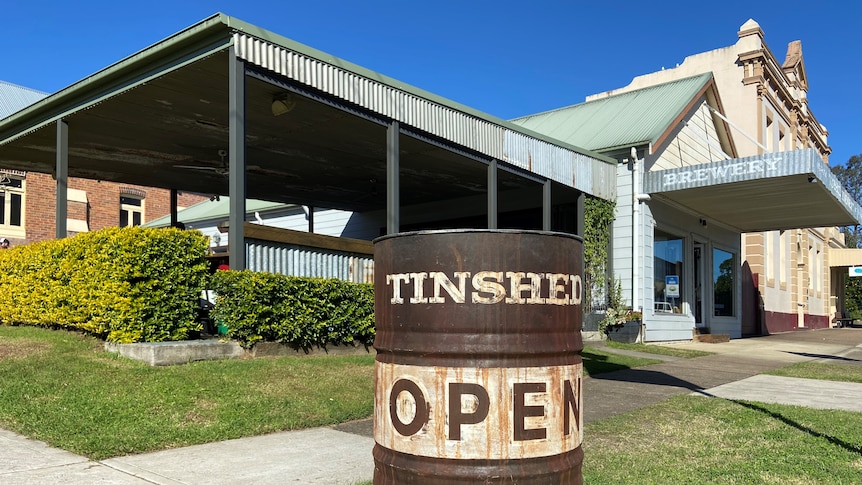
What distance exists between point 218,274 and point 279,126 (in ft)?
17.2

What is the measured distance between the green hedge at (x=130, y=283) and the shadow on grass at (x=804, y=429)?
258 inches

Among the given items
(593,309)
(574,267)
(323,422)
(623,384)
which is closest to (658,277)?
(593,309)

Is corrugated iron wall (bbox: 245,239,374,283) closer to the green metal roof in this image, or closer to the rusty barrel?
the rusty barrel

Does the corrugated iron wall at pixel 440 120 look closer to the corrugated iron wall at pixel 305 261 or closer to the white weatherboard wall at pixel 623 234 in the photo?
the white weatherboard wall at pixel 623 234

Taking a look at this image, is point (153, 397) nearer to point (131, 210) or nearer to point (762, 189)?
point (762, 189)

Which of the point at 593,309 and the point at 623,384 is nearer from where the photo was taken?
the point at 623,384

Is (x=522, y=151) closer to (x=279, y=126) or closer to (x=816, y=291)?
(x=279, y=126)

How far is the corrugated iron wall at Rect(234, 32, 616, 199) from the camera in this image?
991cm

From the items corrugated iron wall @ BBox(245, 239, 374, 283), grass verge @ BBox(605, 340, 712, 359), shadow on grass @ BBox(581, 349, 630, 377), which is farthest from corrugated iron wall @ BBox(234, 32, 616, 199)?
shadow on grass @ BBox(581, 349, 630, 377)

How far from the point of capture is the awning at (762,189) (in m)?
15.0

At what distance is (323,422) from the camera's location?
6512 millimetres

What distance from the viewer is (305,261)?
10680mm

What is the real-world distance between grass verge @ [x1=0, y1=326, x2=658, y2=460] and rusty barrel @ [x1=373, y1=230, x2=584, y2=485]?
333 centimetres

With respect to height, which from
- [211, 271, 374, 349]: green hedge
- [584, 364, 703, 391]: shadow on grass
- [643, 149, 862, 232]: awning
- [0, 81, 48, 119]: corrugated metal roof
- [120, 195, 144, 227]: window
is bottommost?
[584, 364, 703, 391]: shadow on grass
